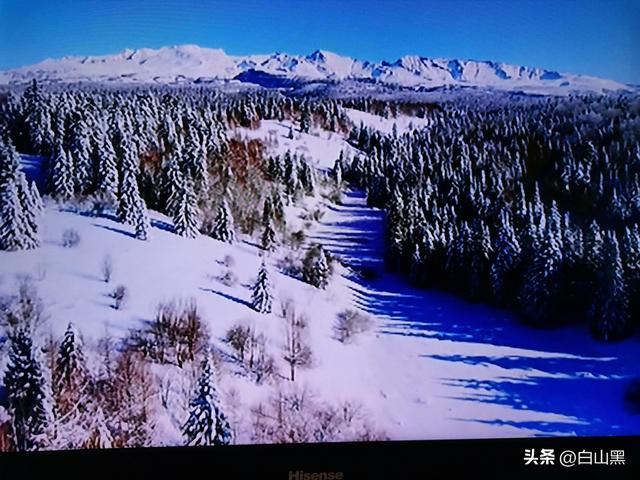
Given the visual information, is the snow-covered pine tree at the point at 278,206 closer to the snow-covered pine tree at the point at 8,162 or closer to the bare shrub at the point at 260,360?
the bare shrub at the point at 260,360

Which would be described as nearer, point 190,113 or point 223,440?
point 223,440

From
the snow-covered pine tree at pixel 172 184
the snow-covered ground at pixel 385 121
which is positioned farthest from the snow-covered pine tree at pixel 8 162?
the snow-covered ground at pixel 385 121

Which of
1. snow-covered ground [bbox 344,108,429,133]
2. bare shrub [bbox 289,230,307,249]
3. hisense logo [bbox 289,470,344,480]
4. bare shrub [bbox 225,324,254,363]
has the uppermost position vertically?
snow-covered ground [bbox 344,108,429,133]

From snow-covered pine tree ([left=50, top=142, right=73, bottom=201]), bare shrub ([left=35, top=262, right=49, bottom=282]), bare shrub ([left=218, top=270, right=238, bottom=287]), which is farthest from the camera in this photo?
bare shrub ([left=218, top=270, right=238, bottom=287])

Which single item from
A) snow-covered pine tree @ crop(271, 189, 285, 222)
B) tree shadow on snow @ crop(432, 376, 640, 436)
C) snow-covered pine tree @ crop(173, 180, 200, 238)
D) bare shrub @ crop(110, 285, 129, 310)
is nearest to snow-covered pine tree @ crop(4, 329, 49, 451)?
bare shrub @ crop(110, 285, 129, 310)

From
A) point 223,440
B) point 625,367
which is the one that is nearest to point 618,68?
point 625,367

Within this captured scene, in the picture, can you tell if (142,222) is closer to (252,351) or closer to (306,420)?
(252,351)

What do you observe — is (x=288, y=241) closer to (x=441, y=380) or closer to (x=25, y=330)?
(x=441, y=380)

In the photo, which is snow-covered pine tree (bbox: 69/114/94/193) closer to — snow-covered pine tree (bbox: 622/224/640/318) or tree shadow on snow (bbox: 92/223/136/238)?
tree shadow on snow (bbox: 92/223/136/238)
